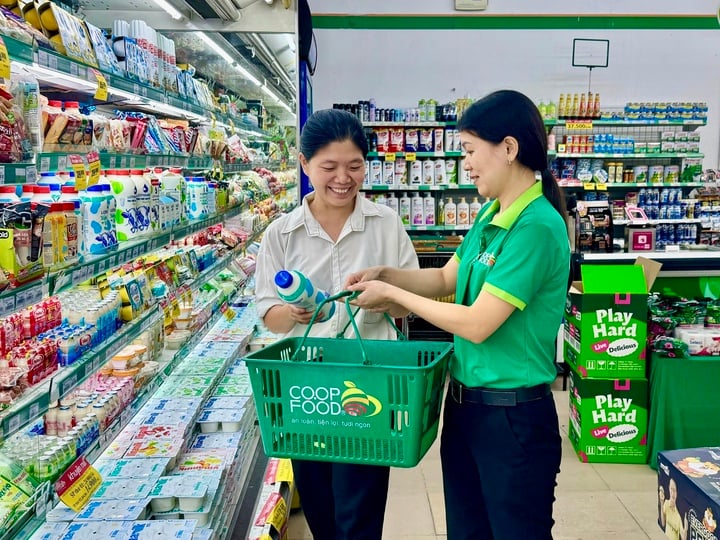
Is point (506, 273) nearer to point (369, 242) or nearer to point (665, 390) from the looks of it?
point (369, 242)

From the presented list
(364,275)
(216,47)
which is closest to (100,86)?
(364,275)

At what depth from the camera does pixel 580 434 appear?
158 inches

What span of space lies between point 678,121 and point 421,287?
6.79 metres

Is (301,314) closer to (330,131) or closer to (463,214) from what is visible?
(330,131)

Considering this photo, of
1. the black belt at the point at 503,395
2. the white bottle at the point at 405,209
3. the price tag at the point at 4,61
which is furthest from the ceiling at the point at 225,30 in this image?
the white bottle at the point at 405,209

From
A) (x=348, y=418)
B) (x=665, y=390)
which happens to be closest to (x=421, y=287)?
(x=348, y=418)

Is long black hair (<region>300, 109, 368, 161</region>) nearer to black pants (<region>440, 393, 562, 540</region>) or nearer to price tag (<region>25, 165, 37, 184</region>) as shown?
price tag (<region>25, 165, 37, 184</region>)

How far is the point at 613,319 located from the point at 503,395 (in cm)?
245

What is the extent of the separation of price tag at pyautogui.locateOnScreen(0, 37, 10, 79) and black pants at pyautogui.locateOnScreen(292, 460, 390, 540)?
4.43ft

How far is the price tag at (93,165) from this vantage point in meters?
2.02

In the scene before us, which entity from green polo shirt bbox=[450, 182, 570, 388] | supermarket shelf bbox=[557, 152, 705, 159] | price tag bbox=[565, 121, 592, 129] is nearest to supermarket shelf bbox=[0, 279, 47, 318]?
green polo shirt bbox=[450, 182, 570, 388]

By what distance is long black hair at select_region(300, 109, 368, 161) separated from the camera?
1.87 metres

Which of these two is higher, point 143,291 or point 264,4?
point 264,4

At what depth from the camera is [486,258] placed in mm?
1761
